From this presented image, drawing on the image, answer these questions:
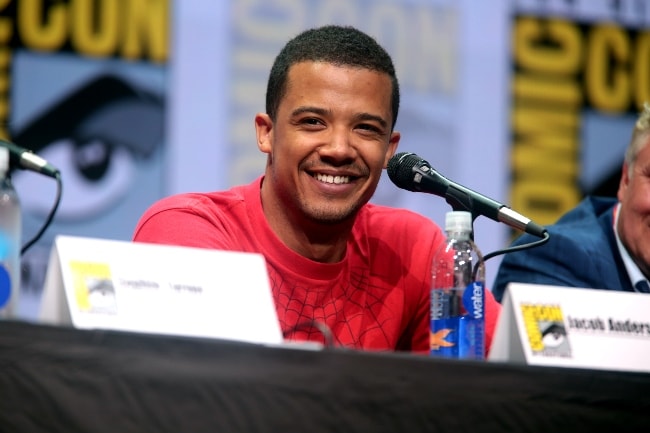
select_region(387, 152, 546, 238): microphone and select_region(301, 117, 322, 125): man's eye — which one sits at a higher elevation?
select_region(301, 117, 322, 125): man's eye

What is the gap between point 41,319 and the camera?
1.37 metres

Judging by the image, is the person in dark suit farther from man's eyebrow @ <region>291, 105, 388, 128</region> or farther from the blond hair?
man's eyebrow @ <region>291, 105, 388, 128</region>

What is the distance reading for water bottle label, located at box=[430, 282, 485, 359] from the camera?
1694 mm

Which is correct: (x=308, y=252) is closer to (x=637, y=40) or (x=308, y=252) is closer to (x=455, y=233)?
(x=455, y=233)

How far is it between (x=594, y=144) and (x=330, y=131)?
2.02 m

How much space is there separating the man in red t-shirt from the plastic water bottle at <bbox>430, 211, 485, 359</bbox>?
0.68 ft

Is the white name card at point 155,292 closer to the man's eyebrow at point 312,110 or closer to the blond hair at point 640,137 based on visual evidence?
the man's eyebrow at point 312,110

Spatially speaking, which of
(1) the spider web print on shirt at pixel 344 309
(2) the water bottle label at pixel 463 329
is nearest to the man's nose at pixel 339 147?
(1) the spider web print on shirt at pixel 344 309

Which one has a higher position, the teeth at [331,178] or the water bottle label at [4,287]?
the teeth at [331,178]

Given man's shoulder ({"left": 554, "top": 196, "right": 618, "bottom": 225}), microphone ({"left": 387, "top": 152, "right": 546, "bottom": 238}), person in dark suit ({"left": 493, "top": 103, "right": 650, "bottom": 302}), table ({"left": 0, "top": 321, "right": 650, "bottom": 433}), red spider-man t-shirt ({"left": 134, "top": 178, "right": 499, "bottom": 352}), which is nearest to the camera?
table ({"left": 0, "top": 321, "right": 650, "bottom": 433})

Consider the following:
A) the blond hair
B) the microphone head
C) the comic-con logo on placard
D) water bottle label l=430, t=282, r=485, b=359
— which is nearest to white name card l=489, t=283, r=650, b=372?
the comic-con logo on placard

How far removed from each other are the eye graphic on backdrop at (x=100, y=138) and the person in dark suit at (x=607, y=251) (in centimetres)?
120

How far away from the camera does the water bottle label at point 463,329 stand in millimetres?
1694

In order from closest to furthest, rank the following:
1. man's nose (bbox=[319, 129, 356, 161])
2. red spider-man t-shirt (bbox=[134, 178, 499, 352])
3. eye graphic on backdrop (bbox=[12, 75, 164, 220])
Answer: red spider-man t-shirt (bbox=[134, 178, 499, 352]) < man's nose (bbox=[319, 129, 356, 161]) < eye graphic on backdrop (bbox=[12, 75, 164, 220])
